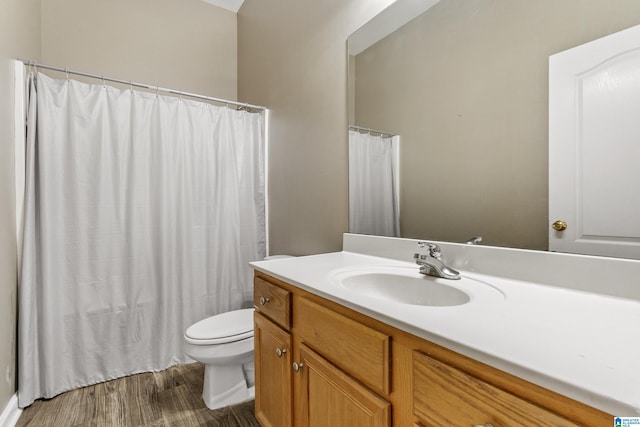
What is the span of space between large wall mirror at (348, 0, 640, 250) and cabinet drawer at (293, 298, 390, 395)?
62 cm

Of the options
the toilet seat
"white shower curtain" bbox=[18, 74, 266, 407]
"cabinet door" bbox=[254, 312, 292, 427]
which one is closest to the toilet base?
the toilet seat

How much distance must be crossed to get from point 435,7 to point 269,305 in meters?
1.41

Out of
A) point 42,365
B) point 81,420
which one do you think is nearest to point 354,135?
point 81,420

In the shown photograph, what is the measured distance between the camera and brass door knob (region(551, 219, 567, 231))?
0.92m

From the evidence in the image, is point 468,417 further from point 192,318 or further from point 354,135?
point 192,318

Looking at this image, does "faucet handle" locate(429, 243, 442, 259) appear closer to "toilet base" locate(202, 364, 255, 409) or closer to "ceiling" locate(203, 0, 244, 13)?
"toilet base" locate(202, 364, 255, 409)

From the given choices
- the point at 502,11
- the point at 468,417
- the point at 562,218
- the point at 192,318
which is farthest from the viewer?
the point at 192,318

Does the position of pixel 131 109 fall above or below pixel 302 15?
below

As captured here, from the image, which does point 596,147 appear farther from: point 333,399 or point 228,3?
point 228,3

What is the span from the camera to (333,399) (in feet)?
2.96

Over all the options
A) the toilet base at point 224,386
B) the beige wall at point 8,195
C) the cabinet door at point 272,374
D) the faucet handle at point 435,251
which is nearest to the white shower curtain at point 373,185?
the faucet handle at point 435,251

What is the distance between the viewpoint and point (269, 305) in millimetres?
1251

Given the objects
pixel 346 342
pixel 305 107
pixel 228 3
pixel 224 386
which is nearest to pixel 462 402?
pixel 346 342

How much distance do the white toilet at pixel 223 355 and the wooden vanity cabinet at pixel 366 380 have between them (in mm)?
300
